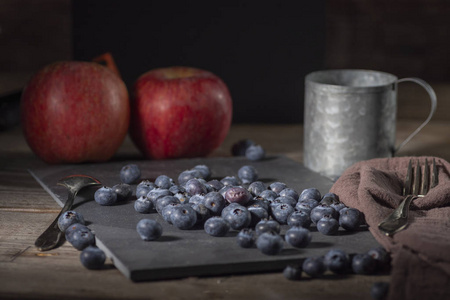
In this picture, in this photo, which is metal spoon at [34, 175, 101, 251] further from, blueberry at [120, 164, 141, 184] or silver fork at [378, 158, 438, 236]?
silver fork at [378, 158, 438, 236]

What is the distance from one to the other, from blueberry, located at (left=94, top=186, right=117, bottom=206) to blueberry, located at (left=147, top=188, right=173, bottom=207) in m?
0.07

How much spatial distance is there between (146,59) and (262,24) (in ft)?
1.23

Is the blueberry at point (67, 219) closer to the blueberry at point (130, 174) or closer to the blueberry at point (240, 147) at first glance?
the blueberry at point (130, 174)

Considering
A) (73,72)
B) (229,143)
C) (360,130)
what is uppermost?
(73,72)

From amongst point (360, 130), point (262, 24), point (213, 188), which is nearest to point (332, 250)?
point (213, 188)

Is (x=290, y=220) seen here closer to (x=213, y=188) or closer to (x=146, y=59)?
(x=213, y=188)

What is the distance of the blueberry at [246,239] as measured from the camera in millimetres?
983

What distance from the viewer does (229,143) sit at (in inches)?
72.0

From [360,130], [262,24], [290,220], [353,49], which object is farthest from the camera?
[353,49]

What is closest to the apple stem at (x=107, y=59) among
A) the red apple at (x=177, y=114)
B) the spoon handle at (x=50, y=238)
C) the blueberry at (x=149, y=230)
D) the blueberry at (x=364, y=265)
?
the red apple at (x=177, y=114)

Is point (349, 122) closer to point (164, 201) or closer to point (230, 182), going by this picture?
point (230, 182)

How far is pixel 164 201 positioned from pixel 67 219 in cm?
17

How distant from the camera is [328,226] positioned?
41.6 inches

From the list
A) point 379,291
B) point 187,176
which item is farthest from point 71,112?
point 379,291
